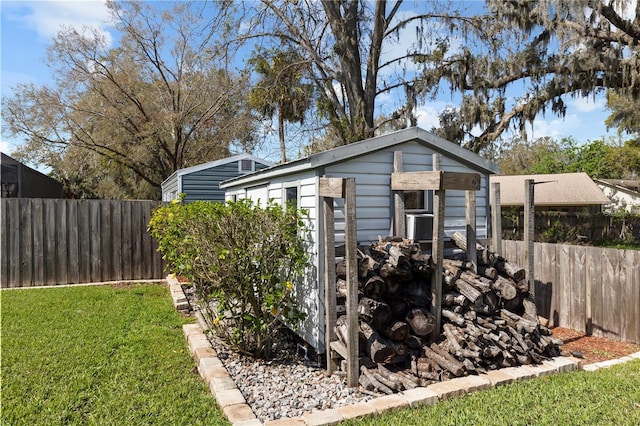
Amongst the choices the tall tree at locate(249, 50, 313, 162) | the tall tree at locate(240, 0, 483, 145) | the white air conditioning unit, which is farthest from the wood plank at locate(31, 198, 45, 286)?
the white air conditioning unit

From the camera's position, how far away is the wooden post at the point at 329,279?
3.86 m

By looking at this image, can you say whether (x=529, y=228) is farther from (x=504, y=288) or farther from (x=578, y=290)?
(x=578, y=290)

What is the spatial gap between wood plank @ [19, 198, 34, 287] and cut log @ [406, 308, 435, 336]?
7526 millimetres

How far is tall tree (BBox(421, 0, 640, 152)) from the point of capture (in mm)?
10031

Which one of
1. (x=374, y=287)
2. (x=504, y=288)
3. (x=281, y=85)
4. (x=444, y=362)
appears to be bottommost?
(x=444, y=362)

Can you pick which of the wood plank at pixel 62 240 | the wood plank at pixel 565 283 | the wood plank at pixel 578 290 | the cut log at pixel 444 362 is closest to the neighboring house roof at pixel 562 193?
the wood plank at pixel 565 283

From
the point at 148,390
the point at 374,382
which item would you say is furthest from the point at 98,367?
the point at 374,382

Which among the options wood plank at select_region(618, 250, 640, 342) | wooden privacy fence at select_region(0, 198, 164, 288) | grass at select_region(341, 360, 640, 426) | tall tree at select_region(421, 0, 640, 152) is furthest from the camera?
tall tree at select_region(421, 0, 640, 152)

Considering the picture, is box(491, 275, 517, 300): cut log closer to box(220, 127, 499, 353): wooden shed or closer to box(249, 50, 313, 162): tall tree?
box(220, 127, 499, 353): wooden shed

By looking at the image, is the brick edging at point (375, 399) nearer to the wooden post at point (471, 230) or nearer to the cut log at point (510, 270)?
the cut log at point (510, 270)

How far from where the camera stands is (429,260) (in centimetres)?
433

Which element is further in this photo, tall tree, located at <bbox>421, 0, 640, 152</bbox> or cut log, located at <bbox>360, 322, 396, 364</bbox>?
tall tree, located at <bbox>421, 0, 640, 152</bbox>

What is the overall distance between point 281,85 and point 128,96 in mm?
8830

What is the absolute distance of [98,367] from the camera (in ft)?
12.8
